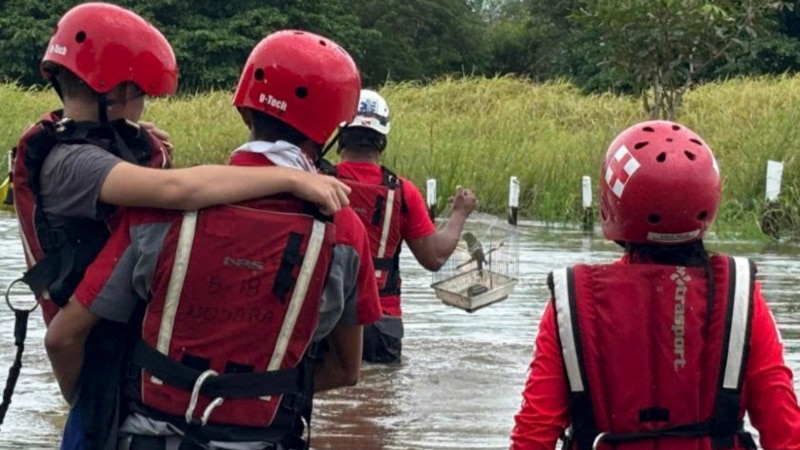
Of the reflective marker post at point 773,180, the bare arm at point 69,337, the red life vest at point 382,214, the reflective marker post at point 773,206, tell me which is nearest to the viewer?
the bare arm at point 69,337

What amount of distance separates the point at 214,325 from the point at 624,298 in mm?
875

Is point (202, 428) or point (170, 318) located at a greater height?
point (170, 318)

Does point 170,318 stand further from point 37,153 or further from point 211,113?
point 211,113

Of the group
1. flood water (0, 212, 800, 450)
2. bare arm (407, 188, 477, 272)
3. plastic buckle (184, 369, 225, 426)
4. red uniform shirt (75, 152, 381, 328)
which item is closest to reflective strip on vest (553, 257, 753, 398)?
red uniform shirt (75, 152, 381, 328)

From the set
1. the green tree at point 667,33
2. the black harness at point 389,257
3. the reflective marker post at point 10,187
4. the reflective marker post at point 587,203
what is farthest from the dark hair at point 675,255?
the green tree at point 667,33

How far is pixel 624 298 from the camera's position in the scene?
3.60 metres

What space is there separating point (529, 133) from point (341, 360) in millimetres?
23693

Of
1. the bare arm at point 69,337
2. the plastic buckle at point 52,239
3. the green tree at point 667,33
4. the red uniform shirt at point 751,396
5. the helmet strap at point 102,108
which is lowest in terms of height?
the red uniform shirt at point 751,396

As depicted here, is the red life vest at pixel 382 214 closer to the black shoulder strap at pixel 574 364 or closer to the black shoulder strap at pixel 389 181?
the black shoulder strap at pixel 389 181

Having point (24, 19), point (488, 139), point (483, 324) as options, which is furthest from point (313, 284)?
point (24, 19)

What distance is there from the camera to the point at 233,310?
3539mm

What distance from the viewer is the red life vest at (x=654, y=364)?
357 centimetres

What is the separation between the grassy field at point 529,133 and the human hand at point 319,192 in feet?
52.4

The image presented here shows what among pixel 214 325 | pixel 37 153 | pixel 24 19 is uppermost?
pixel 24 19
